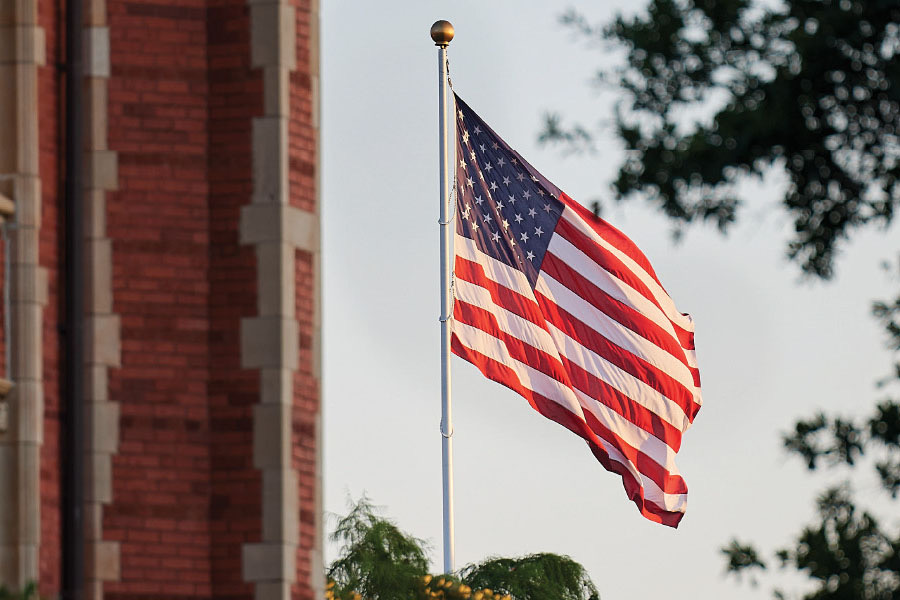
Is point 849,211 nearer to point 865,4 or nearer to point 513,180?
point 865,4

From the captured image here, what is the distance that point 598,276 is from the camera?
2839 centimetres

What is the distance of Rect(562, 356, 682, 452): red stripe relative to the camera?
27.9 metres

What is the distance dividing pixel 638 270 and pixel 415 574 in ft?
19.2

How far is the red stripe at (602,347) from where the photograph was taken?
2809cm

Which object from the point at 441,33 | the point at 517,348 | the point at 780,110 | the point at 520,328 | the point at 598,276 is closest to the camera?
the point at 780,110

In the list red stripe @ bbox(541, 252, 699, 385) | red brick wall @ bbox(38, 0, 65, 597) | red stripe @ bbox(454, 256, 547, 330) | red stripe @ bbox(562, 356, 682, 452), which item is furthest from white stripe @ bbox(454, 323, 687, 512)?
red brick wall @ bbox(38, 0, 65, 597)

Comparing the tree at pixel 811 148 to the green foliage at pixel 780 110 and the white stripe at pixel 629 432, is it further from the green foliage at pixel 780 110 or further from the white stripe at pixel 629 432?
the white stripe at pixel 629 432

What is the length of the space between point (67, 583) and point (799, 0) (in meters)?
6.91

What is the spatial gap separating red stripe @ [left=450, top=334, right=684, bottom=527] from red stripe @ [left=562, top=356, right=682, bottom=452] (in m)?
0.49

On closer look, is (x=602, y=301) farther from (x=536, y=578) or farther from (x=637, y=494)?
(x=536, y=578)

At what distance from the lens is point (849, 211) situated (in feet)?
51.2

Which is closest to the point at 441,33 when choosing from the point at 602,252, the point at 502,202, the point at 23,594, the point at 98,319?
the point at 502,202

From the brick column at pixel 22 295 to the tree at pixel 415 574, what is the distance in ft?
36.4

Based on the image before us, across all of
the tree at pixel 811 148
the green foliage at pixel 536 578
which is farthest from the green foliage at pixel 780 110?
the green foliage at pixel 536 578
